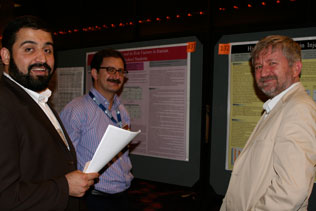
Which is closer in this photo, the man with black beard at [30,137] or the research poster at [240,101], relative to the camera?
the man with black beard at [30,137]

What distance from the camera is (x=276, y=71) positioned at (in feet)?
5.03

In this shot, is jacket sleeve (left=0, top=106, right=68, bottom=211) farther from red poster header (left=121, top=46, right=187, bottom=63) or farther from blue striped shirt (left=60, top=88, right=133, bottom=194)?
red poster header (left=121, top=46, right=187, bottom=63)

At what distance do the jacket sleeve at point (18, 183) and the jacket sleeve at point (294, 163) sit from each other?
36.0 inches

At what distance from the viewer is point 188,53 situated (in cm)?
220

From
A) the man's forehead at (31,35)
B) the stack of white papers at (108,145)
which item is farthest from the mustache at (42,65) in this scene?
the stack of white papers at (108,145)

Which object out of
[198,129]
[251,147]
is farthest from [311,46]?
[198,129]

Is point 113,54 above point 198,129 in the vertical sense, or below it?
above

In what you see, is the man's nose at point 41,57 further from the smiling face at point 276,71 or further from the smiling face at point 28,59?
the smiling face at point 276,71

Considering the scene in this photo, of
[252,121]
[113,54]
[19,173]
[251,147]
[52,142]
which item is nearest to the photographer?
[19,173]

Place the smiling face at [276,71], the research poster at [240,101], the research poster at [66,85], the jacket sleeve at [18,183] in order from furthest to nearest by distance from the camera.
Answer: the research poster at [66,85], the research poster at [240,101], the smiling face at [276,71], the jacket sleeve at [18,183]

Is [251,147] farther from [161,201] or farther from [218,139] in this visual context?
[161,201]

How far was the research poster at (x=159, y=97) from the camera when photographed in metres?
2.23

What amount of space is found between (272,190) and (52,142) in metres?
1.01

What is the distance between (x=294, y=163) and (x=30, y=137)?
3.68 ft
